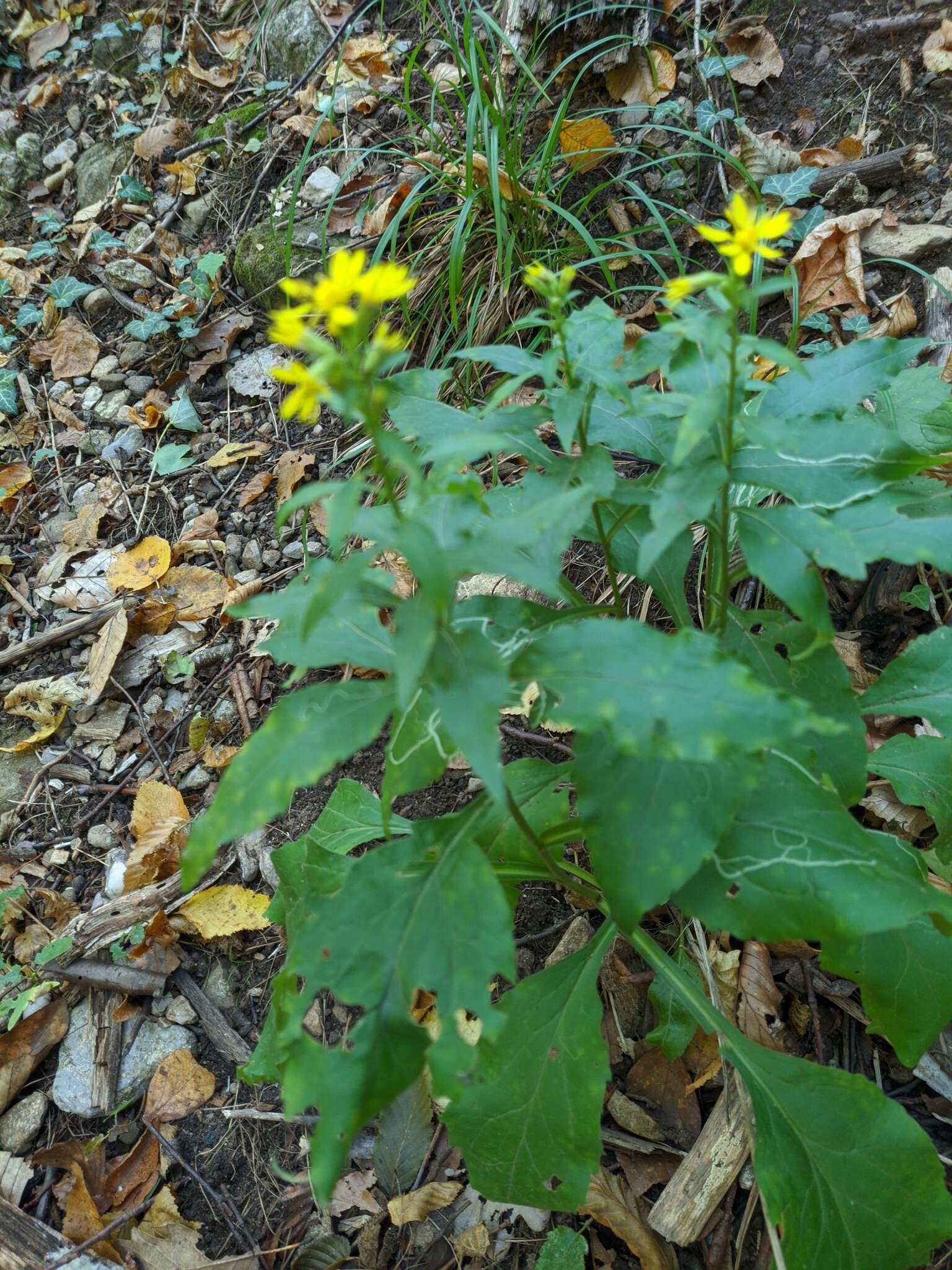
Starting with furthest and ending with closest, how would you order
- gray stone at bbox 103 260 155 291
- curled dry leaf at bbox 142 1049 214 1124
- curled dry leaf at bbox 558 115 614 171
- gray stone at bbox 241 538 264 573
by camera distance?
gray stone at bbox 103 260 155 291 < curled dry leaf at bbox 558 115 614 171 < gray stone at bbox 241 538 264 573 < curled dry leaf at bbox 142 1049 214 1124

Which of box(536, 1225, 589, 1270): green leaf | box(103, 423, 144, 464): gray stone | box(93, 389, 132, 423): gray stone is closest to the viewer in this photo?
box(536, 1225, 589, 1270): green leaf

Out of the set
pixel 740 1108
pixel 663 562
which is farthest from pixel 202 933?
pixel 663 562

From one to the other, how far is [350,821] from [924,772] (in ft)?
4.27

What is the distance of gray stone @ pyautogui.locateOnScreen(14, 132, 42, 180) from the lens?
504cm

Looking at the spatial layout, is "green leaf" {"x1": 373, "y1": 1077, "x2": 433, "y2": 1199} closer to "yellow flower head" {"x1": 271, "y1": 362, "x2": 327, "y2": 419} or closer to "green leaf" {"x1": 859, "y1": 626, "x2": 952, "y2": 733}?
"green leaf" {"x1": 859, "y1": 626, "x2": 952, "y2": 733}

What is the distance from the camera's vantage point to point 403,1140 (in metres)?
2.05

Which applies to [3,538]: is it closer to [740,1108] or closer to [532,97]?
[532,97]

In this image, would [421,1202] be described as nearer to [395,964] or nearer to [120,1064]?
[120,1064]

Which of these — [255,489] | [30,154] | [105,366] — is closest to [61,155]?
[30,154]

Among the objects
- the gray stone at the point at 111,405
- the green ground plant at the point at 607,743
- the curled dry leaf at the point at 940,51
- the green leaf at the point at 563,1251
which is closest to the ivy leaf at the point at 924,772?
the green ground plant at the point at 607,743

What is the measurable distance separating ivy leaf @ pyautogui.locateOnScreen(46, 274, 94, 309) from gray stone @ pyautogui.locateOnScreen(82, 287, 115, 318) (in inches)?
1.6

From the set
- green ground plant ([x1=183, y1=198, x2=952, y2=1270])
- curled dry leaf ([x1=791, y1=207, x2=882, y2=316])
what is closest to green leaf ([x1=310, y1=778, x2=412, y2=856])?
green ground plant ([x1=183, y1=198, x2=952, y2=1270])

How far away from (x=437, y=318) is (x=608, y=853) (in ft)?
9.07

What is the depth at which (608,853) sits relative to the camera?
1295 millimetres
